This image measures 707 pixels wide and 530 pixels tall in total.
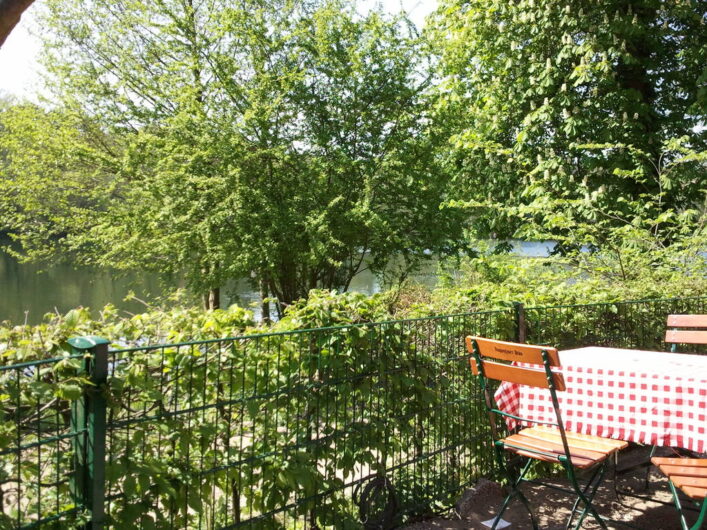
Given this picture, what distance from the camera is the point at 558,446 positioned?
11.2ft

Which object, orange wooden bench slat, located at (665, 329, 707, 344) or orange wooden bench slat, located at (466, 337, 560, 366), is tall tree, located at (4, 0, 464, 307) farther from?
orange wooden bench slat, located at (466, 337, 560, 366)

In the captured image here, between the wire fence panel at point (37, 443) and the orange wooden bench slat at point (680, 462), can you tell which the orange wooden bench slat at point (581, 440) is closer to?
the orange wooden bench slat at point (680, 462)

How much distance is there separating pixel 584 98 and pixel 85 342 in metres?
12.8

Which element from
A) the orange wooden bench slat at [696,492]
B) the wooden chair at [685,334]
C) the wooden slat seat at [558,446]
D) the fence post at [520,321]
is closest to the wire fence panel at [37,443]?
the wooden slat seat at [558,446]

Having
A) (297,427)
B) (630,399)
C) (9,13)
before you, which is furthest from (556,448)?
(9,13)

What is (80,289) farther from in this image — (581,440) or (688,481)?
(688,481)

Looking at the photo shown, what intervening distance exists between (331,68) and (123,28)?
6581mm

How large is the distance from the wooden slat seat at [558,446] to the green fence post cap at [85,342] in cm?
237

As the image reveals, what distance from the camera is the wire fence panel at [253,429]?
2189 millimetres

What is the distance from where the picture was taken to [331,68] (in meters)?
15.8

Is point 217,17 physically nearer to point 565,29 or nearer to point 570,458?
point 565,29

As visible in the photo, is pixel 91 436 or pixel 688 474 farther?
pixel 688 474

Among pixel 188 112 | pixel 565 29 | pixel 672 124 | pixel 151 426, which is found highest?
pixel 565 29

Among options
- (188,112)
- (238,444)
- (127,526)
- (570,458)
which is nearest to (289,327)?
(238,444)
